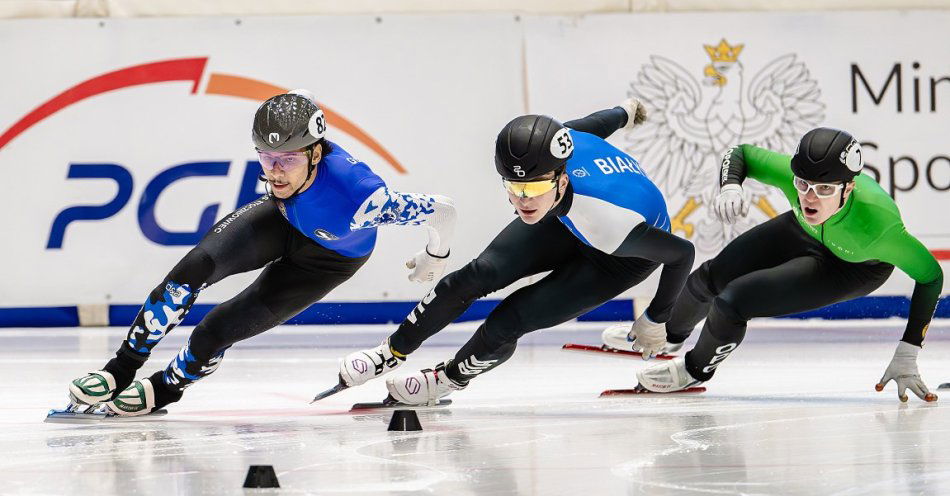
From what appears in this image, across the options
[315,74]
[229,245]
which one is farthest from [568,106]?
[229,245]

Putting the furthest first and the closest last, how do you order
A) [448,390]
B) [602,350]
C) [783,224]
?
[602,350], [783,224], [448,390]

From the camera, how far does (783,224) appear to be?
17.5 ft

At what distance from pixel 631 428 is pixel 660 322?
94 cm

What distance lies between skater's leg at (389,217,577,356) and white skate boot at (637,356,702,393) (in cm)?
60

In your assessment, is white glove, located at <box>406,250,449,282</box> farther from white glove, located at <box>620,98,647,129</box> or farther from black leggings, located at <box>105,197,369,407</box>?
white glove, located at <box>620,98,647,129</box>

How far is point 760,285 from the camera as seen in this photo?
4984 millimetres

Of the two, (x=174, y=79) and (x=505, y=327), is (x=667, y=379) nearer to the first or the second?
(x=505, y=327)

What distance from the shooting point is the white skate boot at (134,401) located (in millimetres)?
4539

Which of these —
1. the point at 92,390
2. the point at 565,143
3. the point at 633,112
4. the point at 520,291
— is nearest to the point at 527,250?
the point at 520,291

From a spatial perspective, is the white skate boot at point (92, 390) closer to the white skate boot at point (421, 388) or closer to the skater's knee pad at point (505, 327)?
the white skate boot at point (421, 388)

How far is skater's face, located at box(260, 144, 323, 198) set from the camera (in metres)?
4.57

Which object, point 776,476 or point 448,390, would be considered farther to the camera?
point 448,390

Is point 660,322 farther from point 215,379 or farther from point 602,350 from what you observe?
point 215,379

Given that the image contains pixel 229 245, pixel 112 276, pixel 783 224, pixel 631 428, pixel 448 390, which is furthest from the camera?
pixel 112 276
